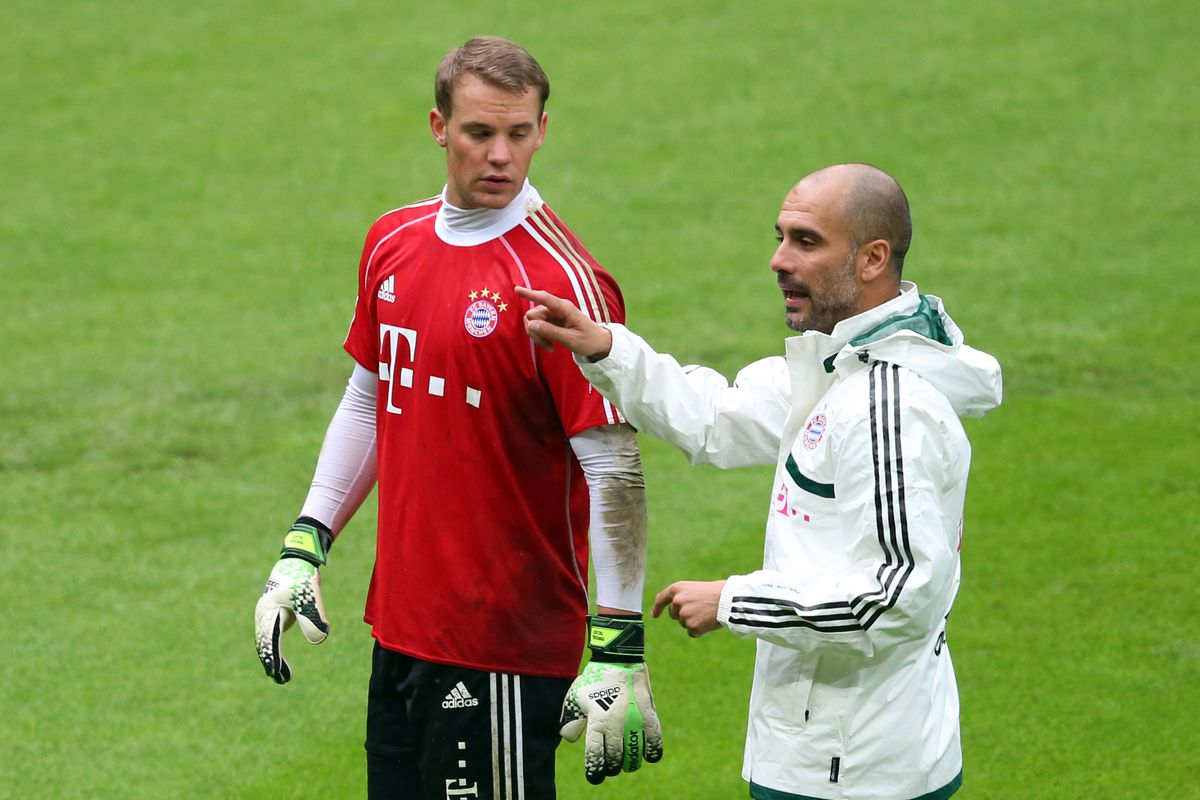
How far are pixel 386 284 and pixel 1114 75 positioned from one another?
37.9 feet

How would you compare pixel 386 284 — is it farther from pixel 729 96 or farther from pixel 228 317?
pixel 729 96

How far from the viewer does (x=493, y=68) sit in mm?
4055

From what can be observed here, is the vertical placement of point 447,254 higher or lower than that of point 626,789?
higher

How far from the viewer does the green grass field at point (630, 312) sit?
6523mm

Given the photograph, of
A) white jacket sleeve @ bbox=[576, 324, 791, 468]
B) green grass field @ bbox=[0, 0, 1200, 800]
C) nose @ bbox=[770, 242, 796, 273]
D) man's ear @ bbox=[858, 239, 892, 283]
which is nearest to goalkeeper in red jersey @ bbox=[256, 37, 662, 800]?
white jacket sleeve @ bbox=[576, 324, 791, 468]

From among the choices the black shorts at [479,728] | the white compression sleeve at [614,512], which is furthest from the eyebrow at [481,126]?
the black shorts at [479,728]

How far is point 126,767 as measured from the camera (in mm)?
6180

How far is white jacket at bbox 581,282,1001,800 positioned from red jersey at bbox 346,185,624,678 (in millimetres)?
302

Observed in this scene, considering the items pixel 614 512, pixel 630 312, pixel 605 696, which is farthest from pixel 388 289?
pixel 630 312

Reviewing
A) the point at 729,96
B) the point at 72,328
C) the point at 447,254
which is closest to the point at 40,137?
the point at 72,328

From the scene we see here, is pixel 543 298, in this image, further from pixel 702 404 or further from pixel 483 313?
pixel 702 404

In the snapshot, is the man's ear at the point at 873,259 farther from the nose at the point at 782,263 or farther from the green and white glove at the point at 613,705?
the green and white glove at the point at 613,705

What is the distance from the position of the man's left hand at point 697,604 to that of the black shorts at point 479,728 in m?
0.70

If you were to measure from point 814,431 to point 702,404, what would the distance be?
0.44 m
